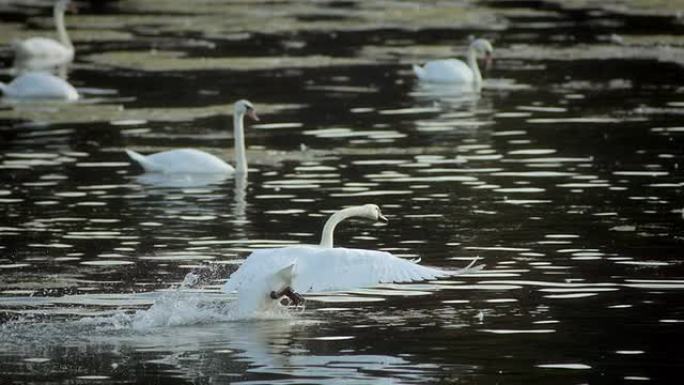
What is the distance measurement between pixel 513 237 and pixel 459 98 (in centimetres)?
1387

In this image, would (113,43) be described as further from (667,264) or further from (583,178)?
(667,264)

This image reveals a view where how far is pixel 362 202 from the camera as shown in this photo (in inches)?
797

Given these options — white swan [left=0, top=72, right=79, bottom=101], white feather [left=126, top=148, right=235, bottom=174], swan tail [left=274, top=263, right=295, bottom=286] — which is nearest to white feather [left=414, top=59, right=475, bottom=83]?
white swan [left=0, top=72, right=79, bottom=101]

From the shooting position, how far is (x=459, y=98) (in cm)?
3136

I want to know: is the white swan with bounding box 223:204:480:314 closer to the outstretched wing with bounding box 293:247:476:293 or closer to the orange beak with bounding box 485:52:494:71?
the outstretched wing with bounding box 293:247:476:293

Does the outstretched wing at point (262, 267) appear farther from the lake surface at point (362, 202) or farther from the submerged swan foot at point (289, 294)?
the lake surface at point (362, 202)

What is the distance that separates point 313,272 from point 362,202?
672 cm

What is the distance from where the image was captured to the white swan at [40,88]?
1207 inches

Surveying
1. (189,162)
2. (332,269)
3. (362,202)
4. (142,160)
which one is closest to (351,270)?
(332,269)

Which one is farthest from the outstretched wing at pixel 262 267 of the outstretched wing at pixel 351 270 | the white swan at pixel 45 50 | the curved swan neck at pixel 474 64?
the white swan at pixel 45 50

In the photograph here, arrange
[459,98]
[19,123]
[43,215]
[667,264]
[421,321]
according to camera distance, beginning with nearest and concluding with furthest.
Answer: [421,321] → [667,264] → [43,215] → [19,123] → [459,98]

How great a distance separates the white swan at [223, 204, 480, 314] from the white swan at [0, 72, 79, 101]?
1674 cm

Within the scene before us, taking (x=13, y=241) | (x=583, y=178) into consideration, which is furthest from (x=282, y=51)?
(x=13, y=241)

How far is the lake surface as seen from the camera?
42.2 ft
